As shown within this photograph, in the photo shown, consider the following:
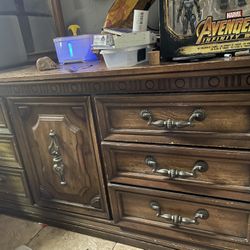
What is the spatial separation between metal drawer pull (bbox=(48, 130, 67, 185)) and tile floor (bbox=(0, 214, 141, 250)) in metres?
0.29

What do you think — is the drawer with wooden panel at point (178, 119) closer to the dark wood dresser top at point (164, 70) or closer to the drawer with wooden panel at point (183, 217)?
the dark wood dresser top at point (164, 70)

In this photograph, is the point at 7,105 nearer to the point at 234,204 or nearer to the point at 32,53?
the point at 32,53

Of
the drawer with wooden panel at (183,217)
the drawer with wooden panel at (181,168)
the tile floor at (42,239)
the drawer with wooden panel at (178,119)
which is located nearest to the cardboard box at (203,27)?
the drawer with wooden panel at (178,119)

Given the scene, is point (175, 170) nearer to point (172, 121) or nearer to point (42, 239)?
point (172, 121)

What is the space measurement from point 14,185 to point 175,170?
830 millimetres

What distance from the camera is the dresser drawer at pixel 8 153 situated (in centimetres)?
104

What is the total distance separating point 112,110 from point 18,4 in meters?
0.95

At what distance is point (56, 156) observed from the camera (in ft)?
3.13

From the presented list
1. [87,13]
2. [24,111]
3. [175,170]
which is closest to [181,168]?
[175,170]

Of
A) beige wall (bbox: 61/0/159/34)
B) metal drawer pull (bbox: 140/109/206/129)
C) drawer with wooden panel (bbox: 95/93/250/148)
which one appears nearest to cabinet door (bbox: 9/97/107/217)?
drawer with wooden panel (bbox: 95/93/250/148)

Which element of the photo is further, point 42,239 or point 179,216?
point 42,239

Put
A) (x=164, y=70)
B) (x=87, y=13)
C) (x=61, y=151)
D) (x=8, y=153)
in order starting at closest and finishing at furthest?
(x=164, y=70)
(x=61, y=151)
(x=8, y=153)
(x=87, y=13)

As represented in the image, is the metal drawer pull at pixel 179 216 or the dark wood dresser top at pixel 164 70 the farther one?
the metal drawer pull at pixel 179 216

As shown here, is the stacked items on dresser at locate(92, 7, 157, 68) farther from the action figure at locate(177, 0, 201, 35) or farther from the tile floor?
the tile floor
